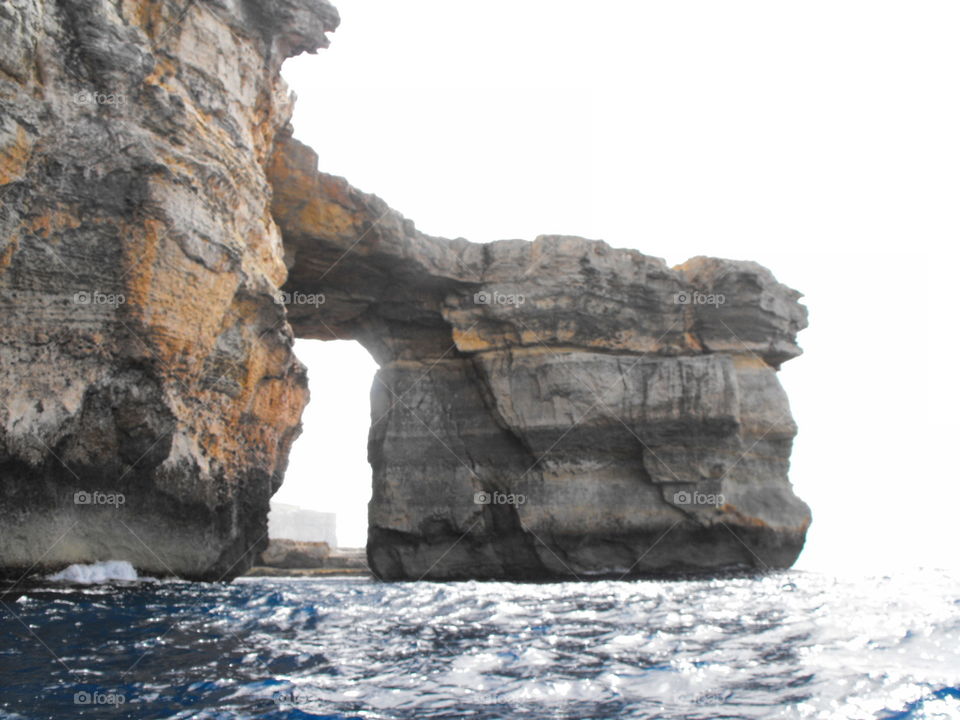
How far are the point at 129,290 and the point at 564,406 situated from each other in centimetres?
1334

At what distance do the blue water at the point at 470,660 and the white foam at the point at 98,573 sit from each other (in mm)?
500

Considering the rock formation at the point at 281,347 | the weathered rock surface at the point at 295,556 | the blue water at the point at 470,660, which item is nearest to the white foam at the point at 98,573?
the rock formation at the point at 281,347

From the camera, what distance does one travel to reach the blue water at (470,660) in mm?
5223

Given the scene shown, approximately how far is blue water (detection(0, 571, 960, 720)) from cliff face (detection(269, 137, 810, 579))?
Result: 11.2 metres

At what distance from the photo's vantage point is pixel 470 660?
22.3 ft

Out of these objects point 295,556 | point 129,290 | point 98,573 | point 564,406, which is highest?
point 129,290

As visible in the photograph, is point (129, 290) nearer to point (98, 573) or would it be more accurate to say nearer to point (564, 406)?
point (98, 573)

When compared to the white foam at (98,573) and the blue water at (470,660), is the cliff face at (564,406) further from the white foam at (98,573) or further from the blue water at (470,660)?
the blue water at (470,660)

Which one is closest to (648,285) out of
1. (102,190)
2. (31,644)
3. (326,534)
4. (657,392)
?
(657,392)

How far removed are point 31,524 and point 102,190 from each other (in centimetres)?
523

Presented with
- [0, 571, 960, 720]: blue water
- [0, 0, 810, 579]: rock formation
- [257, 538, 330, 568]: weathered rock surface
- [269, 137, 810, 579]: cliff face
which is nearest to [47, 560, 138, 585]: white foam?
[0, 0, 810, 579]: rock formation

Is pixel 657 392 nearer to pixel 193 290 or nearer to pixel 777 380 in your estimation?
pixel 777 380

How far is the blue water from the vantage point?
5.22 m

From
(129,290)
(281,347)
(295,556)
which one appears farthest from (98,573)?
(295,556)
